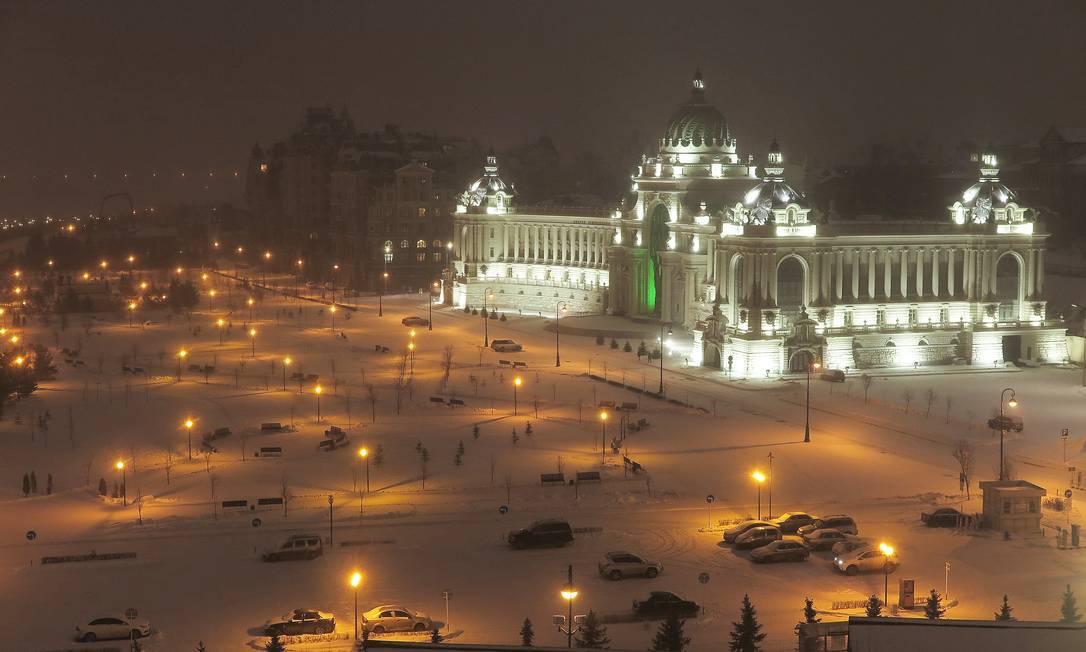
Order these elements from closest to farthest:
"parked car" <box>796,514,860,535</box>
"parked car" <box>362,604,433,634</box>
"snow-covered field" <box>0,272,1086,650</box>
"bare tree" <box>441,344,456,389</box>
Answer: "parked car" <box>362,604,433,634</box> < "snow-covered field" <box>0,272,1086,650</box> < "parked car" <box>796,514,860,535</box> < "bare tree" <box>441,344,456,389</box>

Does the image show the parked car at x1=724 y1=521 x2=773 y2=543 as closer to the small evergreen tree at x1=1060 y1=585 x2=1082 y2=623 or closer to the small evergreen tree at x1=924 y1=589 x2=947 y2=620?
the small evergreen tree at x1=924 y1=589 x2=947 y2=620

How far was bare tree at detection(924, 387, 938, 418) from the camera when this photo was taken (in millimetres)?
59250

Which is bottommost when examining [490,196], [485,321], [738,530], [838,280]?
[738,530]

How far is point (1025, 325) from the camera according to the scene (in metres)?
76.7

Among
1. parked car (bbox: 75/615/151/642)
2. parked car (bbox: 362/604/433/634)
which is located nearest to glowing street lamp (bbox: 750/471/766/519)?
parked car (bbox: 362/604/433/634)

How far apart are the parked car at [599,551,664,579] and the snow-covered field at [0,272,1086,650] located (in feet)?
1.06

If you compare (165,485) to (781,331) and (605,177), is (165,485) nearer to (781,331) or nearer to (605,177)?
(781,331)

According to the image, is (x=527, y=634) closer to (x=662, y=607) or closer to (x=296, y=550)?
(x=662, y=607)

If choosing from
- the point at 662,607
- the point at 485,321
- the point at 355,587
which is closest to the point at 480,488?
the point at 355,587

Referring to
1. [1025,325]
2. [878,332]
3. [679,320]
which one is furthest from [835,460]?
[679,320]

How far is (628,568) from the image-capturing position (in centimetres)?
3678

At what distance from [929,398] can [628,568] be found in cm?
2891

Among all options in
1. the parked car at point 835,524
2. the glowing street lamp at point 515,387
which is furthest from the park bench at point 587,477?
the glowing street lamp at point 515,387

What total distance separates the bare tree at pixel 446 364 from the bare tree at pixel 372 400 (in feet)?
10.9
